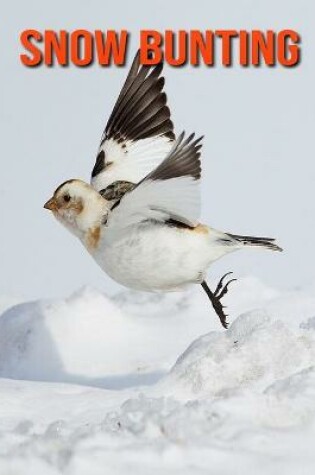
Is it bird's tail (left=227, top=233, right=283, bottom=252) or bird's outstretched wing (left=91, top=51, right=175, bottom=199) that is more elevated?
bird's outstretched wing (left=91, top=51, right=175, bottom=199)

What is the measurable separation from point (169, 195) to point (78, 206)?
70 centimetres

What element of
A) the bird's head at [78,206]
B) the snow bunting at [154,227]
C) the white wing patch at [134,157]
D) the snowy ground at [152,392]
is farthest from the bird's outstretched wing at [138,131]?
the snowy ground at [152,392]

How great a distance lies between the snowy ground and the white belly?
43 centimetres

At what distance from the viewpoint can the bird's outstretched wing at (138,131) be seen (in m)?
6.93

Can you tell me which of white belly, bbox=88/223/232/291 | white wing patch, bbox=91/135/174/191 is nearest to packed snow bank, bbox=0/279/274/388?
white wing patch, bbox=91/135/174/191

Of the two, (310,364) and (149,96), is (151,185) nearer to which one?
(310,364)

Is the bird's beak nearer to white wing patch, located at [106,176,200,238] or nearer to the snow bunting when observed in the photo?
the snow bunting

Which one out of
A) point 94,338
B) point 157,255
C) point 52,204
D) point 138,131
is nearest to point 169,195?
point 157,255

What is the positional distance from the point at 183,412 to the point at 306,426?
0.47 metres

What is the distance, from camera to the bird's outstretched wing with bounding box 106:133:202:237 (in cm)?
516

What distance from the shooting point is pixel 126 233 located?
5.56 m

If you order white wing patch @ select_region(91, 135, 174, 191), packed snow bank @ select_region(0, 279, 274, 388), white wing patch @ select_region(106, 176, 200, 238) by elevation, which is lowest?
packed snow bank @ select_region(0, 279, 274, 388)

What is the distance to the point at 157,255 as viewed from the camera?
555 centimetres

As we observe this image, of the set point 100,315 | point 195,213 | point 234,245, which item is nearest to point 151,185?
point 195,213
